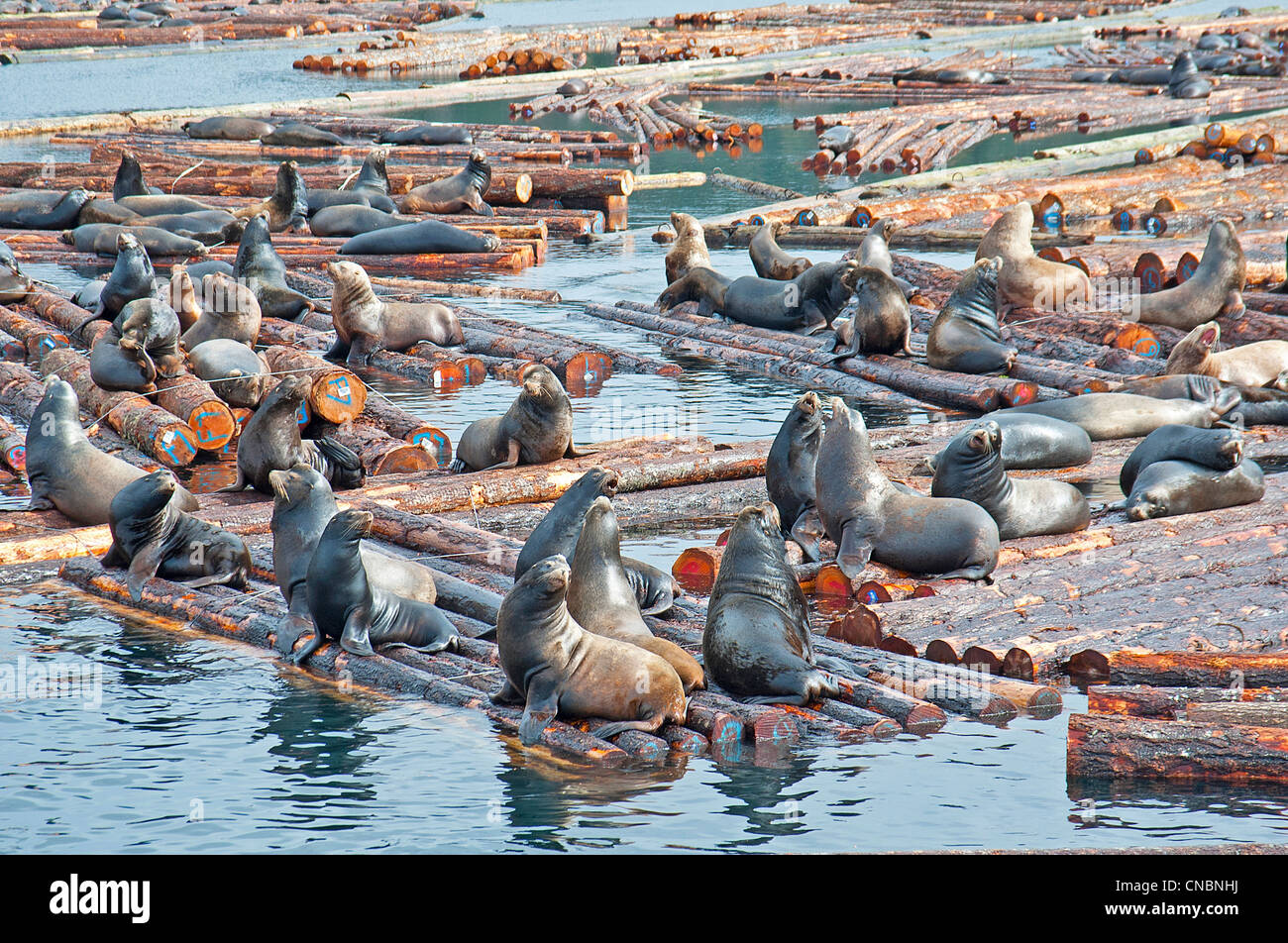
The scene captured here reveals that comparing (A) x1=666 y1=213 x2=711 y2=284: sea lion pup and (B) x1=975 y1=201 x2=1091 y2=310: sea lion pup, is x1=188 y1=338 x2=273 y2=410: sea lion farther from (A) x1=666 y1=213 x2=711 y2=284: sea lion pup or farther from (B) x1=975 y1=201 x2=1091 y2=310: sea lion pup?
(B) x1=975 y1=201 x2=1091 y2=310: sea lion pup

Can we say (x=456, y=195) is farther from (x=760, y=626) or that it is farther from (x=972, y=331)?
(x=760, y=626)

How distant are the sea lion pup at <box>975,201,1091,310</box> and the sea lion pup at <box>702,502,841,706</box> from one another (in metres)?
8.91

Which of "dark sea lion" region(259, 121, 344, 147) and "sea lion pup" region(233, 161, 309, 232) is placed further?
"dark sea lion" region(259, 121, 344, 147)

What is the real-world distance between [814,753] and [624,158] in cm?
2558

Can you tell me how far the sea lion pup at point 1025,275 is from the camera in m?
→ 15.2

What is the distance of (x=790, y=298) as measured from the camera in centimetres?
1594

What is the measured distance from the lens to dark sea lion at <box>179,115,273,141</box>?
31.8 m

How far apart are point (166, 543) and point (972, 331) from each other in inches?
312

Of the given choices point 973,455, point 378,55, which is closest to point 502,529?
point 973,455

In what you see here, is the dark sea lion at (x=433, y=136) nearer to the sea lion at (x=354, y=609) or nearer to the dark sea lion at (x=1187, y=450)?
the dark sea lion at (x=1187, y=450)

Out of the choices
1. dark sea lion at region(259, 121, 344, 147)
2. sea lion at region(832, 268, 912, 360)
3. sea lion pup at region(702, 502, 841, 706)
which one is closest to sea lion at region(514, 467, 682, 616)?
sea lion pup at region(702, 502, 841, 706)

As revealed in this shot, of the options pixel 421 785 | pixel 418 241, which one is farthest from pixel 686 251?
pixel 421 785

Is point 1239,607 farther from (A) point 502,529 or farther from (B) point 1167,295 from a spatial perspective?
(B) point 1167,295
